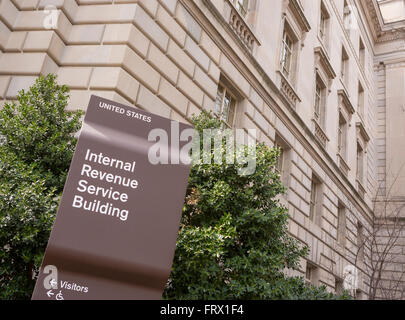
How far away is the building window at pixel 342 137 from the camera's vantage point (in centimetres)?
2227

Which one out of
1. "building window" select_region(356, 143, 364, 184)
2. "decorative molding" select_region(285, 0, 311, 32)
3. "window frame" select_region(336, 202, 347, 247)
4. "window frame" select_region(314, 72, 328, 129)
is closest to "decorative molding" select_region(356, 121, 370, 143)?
"building window" select_region(356, 143, 364, 184)

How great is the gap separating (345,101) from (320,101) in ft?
11.3

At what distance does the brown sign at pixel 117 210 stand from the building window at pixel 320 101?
15684 millimetres

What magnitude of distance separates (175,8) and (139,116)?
616 cm

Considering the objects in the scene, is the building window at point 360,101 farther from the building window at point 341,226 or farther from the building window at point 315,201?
the building window at point 315,201

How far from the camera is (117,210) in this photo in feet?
14.1

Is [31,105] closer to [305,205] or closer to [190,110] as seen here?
[190,110]

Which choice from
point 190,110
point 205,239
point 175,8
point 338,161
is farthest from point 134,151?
point 338,161

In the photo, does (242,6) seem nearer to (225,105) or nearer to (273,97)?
(273,97)

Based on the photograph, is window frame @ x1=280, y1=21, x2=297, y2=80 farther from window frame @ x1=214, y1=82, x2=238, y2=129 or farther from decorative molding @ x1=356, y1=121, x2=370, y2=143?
decorative molding @ x1=356, y1=121, x2=370, y2=143

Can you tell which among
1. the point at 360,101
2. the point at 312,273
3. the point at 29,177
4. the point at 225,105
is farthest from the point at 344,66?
the point at 29,177

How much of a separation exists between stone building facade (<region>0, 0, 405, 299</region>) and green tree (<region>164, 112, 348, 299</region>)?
95.8 inches

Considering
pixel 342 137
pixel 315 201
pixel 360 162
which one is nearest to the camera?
pixel 315 201

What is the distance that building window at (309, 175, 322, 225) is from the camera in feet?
58.4
